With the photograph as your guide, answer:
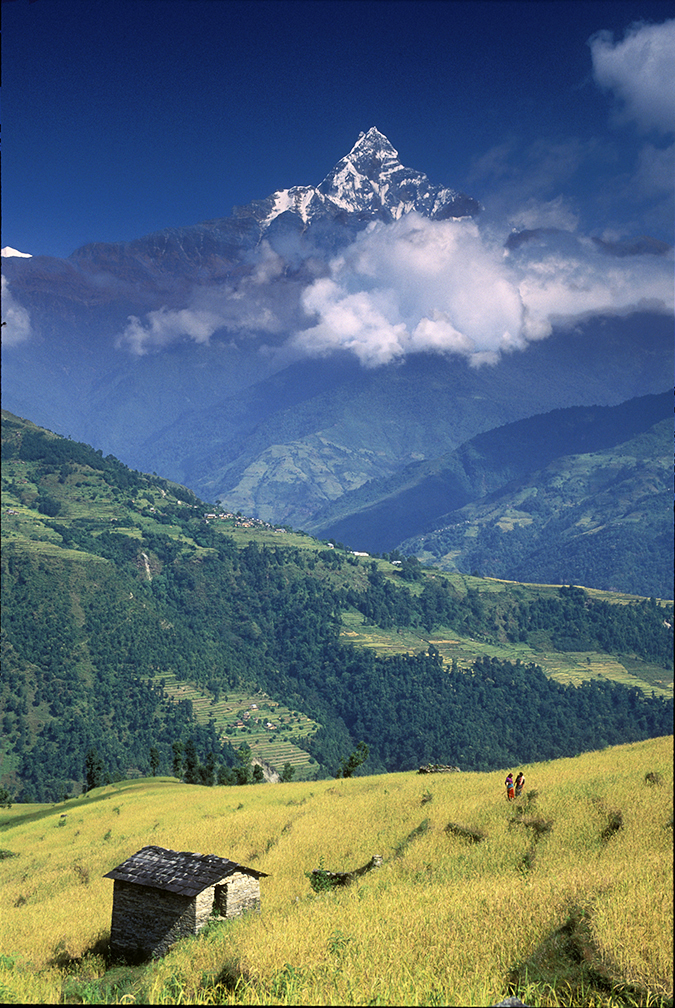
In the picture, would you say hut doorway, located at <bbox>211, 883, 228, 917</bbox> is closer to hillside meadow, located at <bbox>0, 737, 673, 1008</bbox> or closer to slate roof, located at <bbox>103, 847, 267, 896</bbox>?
slate roof, located at <bbox>103, 847, 267, 896</bbox>

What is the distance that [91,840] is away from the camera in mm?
44406

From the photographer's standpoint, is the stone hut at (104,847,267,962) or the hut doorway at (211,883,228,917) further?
the hut doorway at (211,883,228,917)

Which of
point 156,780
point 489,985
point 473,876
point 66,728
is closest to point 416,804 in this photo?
point 473,876

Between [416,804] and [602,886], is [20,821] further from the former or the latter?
[602,886]

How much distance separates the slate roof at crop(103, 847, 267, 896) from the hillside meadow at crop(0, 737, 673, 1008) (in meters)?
1.44

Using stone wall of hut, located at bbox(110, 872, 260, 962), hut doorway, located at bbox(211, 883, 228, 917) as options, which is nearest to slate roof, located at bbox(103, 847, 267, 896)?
stone wall of hut, located at bbox(110, 872, 260, 962)

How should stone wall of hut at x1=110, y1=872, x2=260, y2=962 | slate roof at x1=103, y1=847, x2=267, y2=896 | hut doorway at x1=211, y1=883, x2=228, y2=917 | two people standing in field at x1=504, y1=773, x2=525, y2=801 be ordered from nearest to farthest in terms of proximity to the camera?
1. stone wall of hut at x1=110, y1=872, x2=260, y2=962
2. slate roof at x1=103, y1=847, x2=267, y2=896
3. hut doorway at x1=211, y1=883, x2=228, y2=917
4. two people standing in field at x1=504, y1=773, x2=525, y2=801

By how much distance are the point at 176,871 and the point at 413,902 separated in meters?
8.76

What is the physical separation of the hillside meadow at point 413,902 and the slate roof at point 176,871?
4.73ft

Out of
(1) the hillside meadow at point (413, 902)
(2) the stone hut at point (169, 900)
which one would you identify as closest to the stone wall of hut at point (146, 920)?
(2) the stone hut at point (169, 900)

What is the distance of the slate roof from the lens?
17250 millimetres

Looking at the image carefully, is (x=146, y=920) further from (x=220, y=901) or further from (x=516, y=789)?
(x=516, y=789)

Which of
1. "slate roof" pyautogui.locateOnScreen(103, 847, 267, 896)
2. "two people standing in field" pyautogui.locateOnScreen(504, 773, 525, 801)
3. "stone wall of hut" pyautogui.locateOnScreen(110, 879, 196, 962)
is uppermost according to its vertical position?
"slate roof" pyautogui.locateOnScreen(103, 847, 267, 896)

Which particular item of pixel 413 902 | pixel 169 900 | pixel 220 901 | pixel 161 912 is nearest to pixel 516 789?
pixel 220 901
